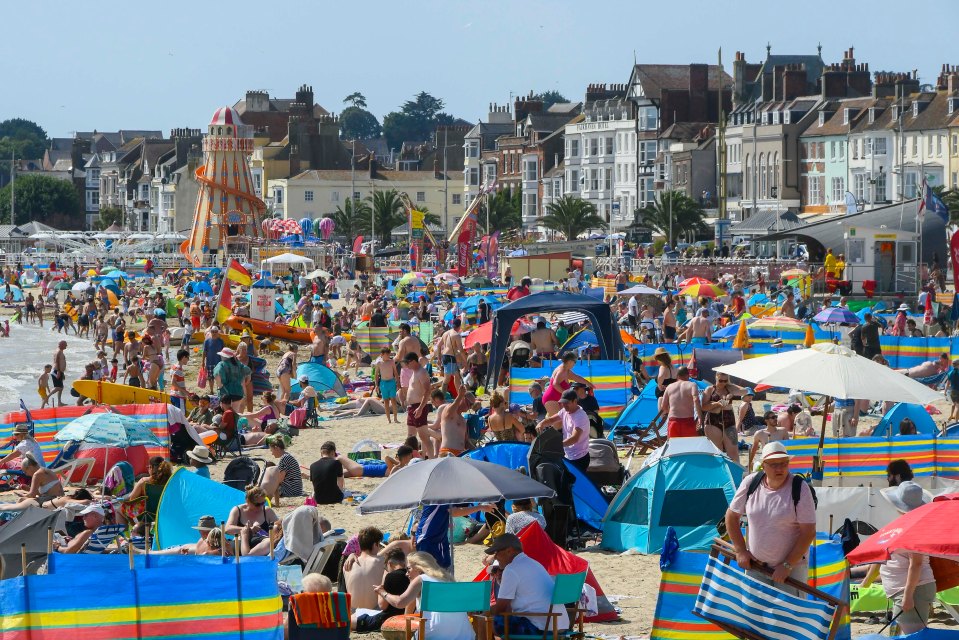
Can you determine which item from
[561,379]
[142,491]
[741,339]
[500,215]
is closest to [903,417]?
[561,379]

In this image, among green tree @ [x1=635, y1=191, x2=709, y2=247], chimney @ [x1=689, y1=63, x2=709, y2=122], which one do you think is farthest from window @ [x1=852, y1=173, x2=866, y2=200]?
chimney @ [x1=689, y1=63, x2=709, y2=122]

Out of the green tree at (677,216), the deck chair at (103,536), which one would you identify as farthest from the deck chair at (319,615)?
the green tree at (677,216)

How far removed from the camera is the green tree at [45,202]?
12562 cm

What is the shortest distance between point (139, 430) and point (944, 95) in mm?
51166

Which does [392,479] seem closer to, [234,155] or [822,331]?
[822,331]

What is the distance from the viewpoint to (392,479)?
9844 mm

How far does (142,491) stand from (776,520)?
→ 22.0ft

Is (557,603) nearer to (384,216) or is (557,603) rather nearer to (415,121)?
(384,216)

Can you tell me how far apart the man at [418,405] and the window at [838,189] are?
50404 millimetres

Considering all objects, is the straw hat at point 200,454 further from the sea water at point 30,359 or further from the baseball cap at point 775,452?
the sea water at point 30,359

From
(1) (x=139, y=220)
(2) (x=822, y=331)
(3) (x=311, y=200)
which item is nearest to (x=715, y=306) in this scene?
(2) (x=822, y=331)

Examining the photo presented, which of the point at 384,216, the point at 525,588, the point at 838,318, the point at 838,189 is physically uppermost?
the point at 838,189

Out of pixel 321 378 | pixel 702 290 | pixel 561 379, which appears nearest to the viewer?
pixel 561 379

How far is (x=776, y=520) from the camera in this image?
718cm
